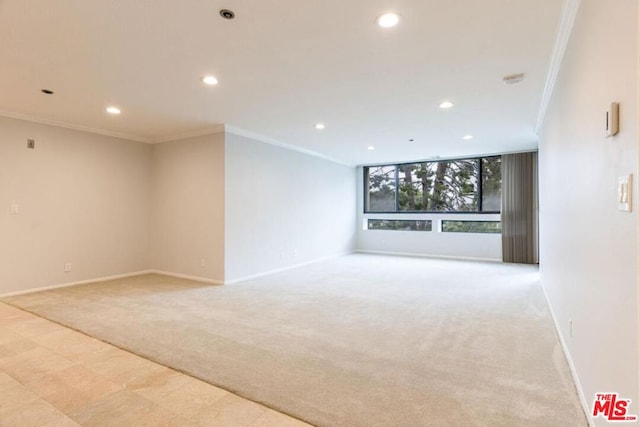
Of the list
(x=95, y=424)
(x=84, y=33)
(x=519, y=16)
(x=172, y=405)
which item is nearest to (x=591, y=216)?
(x=519, y=16)

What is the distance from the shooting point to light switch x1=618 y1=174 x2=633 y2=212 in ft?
3.74

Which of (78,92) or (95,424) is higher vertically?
(78,92)

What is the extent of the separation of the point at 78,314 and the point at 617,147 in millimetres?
4641

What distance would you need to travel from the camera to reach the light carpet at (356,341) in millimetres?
1939

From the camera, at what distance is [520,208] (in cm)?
684

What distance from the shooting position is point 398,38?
2.51 meters

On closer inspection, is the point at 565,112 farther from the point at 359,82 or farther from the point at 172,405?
the point at 172,405

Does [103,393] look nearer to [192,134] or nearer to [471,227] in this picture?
[192,134]

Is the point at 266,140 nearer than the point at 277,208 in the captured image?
Yes

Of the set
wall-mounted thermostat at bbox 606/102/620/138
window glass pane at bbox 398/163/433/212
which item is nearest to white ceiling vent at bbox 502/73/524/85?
wall-mounted thermostat at bbox 606/102/620/138

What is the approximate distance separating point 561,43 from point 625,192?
195 cm

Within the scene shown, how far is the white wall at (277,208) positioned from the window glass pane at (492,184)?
10.8 feet

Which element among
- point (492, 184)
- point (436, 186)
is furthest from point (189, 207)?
point (492, 184)

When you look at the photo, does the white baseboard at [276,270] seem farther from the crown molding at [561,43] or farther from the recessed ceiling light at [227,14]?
the crown molding at [561,43]
